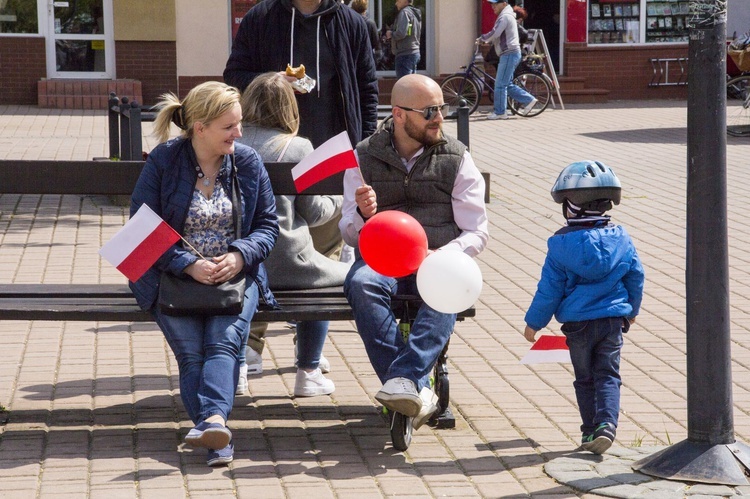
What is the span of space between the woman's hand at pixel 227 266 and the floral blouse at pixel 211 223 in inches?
4.4

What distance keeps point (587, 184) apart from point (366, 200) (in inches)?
34.5

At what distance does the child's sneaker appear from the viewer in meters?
4.40

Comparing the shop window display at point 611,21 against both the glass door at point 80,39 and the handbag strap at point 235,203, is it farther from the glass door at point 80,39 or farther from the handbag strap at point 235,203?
the handbag strap at point 235,203

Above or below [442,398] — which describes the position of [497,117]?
above

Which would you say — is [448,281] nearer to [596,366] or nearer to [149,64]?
[596,366]

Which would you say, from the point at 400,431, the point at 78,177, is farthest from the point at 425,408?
the point at 78,177

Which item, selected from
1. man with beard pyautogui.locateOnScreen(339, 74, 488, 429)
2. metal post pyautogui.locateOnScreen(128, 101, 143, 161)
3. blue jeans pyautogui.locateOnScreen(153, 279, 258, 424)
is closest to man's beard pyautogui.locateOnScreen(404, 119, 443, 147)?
man with beard pyautogui.locateOnScreen(339, 74, 488, 429)

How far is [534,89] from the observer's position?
19578mm

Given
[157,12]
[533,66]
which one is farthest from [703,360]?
[157,12]

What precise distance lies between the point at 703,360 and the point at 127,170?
2684mm

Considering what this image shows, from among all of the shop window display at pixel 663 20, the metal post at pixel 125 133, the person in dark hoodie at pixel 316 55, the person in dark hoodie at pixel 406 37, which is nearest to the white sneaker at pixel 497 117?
the person in dark hoodie at pixel 406 37

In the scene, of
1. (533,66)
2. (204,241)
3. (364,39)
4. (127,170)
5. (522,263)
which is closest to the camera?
(204,241)

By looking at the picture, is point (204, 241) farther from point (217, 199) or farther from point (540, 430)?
point (540, 430)

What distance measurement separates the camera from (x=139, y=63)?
20062 millimetres
